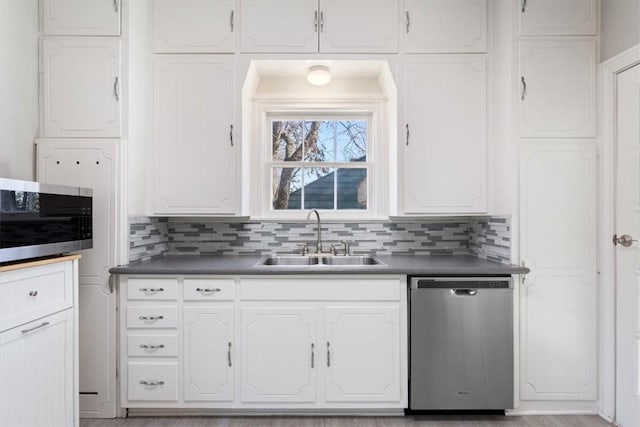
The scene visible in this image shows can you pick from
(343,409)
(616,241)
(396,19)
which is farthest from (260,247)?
(616,241)

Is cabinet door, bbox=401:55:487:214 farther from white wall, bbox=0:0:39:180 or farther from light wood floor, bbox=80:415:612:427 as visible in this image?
white wall, bbox=0:0:39:180

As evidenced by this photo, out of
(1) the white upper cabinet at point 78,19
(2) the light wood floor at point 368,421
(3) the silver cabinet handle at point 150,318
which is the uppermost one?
(1) the white upper cabinet at point 78,19

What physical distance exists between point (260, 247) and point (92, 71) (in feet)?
5.14

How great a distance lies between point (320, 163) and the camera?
3.00 m

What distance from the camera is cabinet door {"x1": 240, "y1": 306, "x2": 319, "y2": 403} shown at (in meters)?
2.20

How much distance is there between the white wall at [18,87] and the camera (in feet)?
6.69

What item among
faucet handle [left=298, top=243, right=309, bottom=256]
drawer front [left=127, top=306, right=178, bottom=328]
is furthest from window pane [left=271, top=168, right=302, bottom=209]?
drawer front [left=127, top=306, right=178, bottom=328]

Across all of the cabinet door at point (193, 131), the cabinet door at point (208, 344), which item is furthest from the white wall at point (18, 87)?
the cabinet door at point (208, 344)

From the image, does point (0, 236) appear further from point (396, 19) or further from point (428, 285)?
→ point (396, 19)

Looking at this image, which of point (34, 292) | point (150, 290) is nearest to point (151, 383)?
point (150, 290)

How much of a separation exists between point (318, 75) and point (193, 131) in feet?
3.04

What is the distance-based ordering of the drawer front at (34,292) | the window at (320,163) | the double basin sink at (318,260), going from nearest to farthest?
the drawer front at (34,292), the double basin sink at (318,260), the window at (320,163)

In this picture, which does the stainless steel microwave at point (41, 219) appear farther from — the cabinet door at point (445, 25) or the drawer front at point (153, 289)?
the cabinet door at point (445, 25)

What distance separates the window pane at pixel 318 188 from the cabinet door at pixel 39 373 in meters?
1.73
